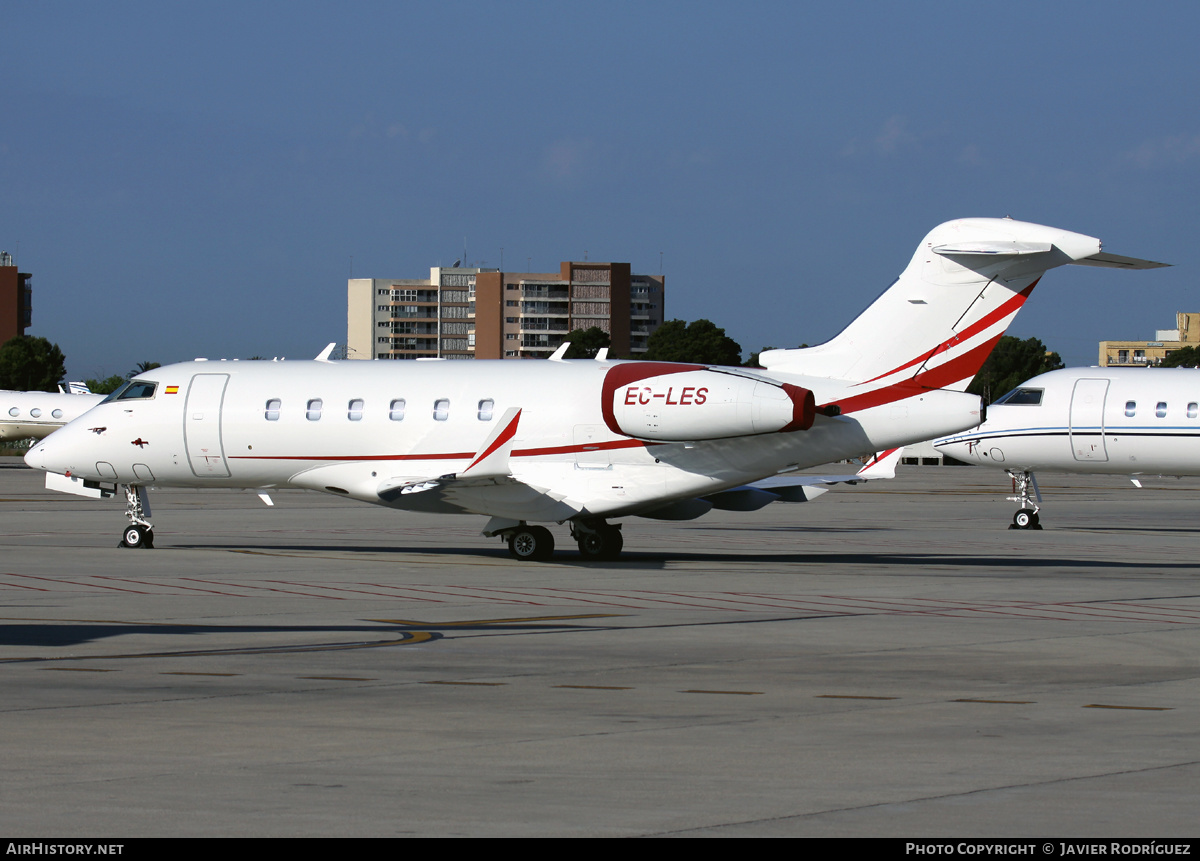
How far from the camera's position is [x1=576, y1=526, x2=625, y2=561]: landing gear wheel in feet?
92.5

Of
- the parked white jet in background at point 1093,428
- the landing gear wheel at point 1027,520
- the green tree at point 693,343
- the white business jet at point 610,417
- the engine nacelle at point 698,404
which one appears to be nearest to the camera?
the engine nacelle at point 698,404

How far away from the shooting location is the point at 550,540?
2770 cm

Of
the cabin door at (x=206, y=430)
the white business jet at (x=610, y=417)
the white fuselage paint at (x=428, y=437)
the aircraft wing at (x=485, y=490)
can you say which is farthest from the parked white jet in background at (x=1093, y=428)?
the cabin door at (x=206, y=430)

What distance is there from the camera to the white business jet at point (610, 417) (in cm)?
2592

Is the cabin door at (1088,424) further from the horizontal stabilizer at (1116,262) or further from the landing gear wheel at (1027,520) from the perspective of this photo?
the horizontal stabilizer at (1116,262)

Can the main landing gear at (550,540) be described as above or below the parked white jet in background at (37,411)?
below

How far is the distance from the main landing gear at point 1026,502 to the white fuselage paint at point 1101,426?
27cm

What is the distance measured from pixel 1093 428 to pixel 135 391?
77.3 ft

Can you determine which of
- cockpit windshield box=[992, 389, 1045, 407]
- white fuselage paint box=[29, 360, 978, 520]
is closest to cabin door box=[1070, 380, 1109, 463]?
cockpit windshield box=[992, 389, 1045, 407]

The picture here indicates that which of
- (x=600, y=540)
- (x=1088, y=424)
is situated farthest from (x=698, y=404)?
(x=1088, y=424)

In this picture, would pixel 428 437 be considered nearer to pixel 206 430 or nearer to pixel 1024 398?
pixel 206 430

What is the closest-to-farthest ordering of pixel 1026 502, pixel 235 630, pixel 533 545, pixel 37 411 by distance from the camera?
pixel 235 630
pixel 533 545
pixel 1026 502
pixel 37 411

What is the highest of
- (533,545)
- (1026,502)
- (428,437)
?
(428,437)

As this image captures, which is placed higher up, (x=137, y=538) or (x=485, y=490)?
(x=485, y=490)
